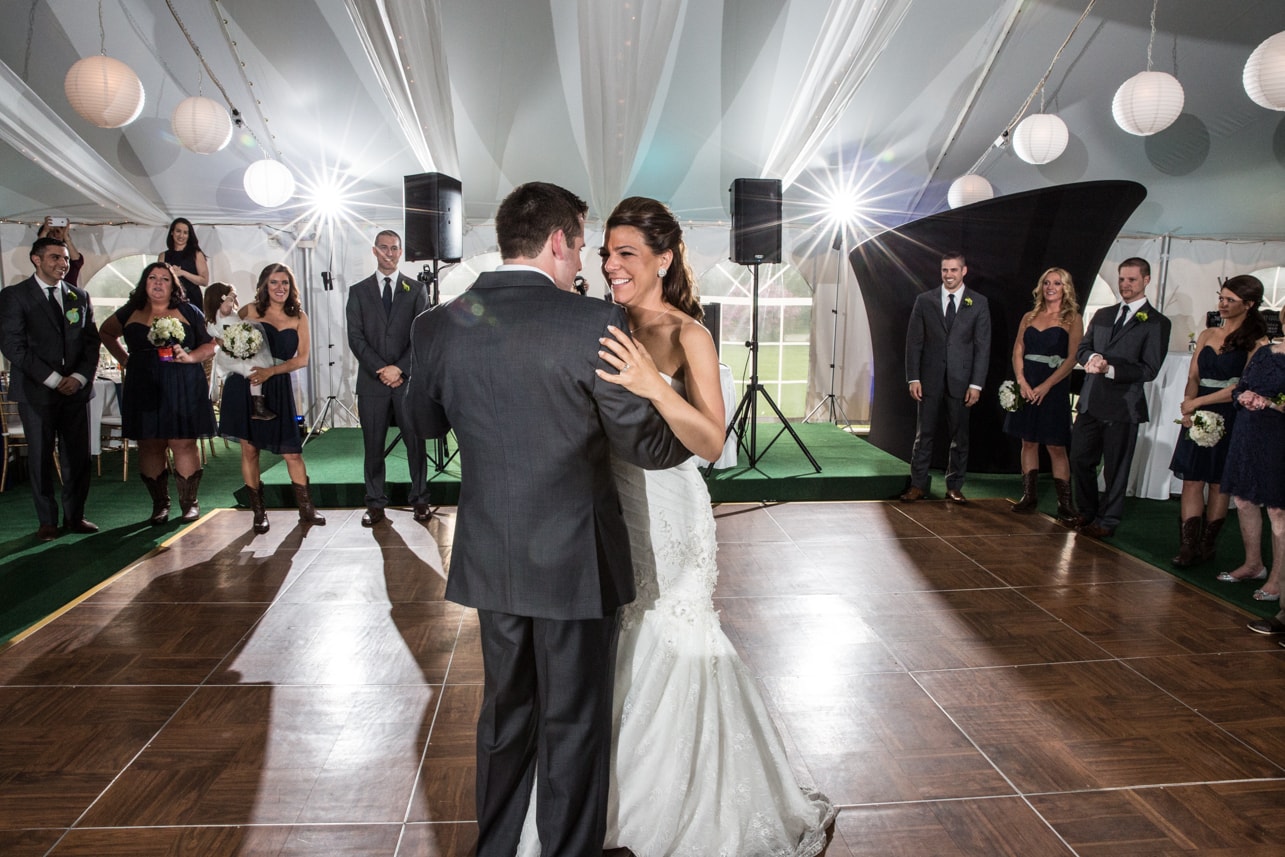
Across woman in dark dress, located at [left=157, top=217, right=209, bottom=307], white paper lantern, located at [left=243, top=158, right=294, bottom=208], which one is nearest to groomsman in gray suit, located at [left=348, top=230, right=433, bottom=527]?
woman in dark dress, located at [left=157, top=217, right=209, bottom=307]

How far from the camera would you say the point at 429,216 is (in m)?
5.89

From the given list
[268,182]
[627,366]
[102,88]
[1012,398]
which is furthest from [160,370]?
[1012,398]

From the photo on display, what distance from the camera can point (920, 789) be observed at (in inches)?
92.4

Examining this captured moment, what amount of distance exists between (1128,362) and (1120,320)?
25cm

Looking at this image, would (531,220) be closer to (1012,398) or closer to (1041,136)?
(1012,398)

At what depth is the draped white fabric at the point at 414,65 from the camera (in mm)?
5285

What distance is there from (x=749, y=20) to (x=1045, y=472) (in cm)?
438

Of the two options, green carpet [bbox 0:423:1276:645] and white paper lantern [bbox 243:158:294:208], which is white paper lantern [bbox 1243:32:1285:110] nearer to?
green carpet [bbox 0:423:1276:645]

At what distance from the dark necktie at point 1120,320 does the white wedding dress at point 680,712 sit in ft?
12.6

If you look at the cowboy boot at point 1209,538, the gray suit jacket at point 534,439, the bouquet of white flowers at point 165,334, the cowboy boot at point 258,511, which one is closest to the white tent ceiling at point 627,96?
the bouquet of white flowers at point 165,334

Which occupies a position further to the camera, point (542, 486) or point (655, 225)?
point (655, 225)

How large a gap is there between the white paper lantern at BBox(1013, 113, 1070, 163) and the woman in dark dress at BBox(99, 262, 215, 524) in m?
6.47

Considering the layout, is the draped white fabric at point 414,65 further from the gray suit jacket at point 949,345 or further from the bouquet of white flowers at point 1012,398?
the bouquet of white flowers at point 1012,398

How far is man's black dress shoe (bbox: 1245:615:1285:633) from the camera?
135 inches
